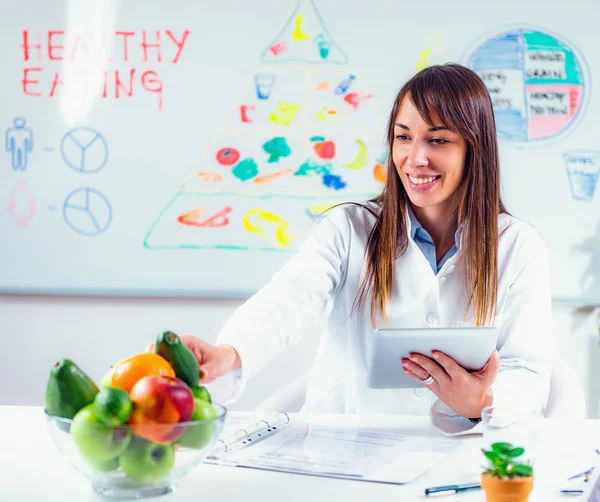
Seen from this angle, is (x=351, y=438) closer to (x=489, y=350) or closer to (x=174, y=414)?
(x=489, y=350)

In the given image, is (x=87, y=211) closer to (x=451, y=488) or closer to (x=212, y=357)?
(x=212, y=357)

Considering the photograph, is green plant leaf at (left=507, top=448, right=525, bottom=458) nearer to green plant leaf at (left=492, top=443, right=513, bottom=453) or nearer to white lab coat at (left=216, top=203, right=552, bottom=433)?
green plant leaf at (left=492, top=443, right=513, bottom=453)

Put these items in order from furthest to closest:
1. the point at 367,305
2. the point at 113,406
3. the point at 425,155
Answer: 1. the point at 367,305
2. the point at 425,155
3. the point at 113,406

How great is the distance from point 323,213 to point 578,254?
2.84 ft

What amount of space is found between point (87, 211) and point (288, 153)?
725 mm

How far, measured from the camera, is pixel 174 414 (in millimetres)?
968

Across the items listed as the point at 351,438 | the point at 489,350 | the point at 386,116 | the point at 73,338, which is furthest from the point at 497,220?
the point at 73,338

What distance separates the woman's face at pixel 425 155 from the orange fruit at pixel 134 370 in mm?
913

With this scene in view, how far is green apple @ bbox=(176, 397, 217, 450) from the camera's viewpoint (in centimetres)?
99

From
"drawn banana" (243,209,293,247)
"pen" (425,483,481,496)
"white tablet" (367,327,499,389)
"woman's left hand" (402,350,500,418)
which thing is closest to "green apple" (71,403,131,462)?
"pen" (425,483,481,496)

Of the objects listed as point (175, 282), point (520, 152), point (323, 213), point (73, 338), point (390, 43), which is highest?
point (390, 43)

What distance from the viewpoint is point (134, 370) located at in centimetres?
104

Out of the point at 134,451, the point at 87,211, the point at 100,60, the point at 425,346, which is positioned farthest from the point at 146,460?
the point at 100,60

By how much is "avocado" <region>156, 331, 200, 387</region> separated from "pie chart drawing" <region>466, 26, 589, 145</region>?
1860 mm
